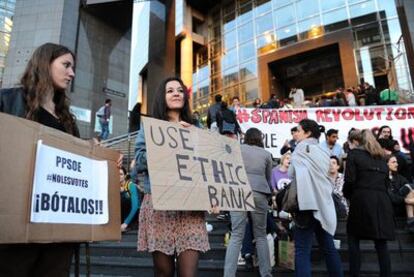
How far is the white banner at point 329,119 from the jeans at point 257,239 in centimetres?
574

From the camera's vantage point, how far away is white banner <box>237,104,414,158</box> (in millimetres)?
9945

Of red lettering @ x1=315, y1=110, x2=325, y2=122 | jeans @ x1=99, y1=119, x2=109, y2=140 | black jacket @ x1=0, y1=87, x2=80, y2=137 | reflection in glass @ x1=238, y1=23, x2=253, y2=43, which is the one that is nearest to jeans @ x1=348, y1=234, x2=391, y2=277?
black jacket @ x1=0, y1=87, x2=80, y2=137

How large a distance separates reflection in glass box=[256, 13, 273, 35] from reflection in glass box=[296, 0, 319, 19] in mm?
2252

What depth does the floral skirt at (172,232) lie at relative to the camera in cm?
233

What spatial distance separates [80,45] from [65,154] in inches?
640

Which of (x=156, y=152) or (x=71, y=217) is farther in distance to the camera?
(x=156, y=152)

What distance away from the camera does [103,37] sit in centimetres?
1786

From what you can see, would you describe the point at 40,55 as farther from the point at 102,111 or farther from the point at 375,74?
the point at 375,74

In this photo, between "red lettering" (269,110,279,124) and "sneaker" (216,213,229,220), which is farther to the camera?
"red lettering" (269,110,279,124)

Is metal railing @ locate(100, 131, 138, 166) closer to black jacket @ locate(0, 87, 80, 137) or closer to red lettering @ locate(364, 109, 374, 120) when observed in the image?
red lettering @ locate(364, 109, 374, 120)

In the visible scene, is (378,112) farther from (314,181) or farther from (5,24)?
(5,24)

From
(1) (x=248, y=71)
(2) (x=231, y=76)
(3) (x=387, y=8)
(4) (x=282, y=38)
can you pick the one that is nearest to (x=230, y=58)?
(2) (x=231, y=76)

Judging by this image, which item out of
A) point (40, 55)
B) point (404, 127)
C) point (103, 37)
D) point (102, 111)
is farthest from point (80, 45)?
point (40, 55)

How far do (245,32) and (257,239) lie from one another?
80.2 feet
